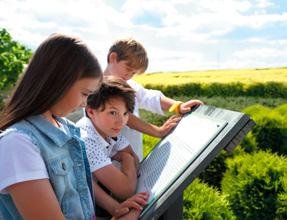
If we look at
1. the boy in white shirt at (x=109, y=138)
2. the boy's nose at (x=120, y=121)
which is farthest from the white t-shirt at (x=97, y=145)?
the boy's nose at (x=120, y=121)

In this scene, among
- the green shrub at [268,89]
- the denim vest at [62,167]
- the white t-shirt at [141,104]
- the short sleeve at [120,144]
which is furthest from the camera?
the green shrub at [268,89]

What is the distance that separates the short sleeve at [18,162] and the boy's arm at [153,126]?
1192mm

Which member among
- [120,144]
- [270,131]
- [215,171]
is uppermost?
[120,144]

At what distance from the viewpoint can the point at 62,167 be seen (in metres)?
1.59

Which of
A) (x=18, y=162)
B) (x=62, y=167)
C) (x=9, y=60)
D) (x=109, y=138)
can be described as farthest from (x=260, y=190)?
(x=9, y=60)

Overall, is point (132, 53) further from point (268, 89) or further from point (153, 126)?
point (268, 89)

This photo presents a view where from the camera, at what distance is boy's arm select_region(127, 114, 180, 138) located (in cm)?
262

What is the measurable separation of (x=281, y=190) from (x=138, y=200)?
8.07ft

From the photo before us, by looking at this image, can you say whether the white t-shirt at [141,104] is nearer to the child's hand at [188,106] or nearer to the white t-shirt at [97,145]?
the child's hand at [188,106]

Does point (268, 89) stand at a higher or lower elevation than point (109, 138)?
lower

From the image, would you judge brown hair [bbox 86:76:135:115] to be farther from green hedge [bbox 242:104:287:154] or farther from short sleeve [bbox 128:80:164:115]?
green hedge [bbox 242:104:287:154]

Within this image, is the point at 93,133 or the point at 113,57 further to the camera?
the point at 113,57

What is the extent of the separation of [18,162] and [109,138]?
847 millimetres

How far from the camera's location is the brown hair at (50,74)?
1615 millimetres
